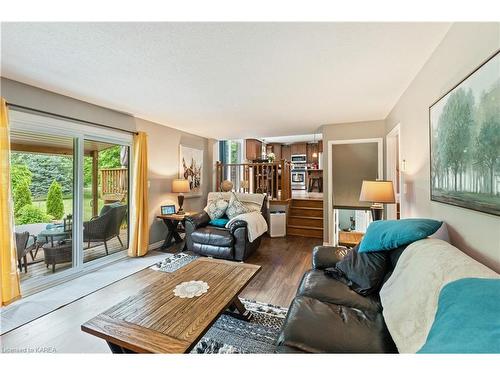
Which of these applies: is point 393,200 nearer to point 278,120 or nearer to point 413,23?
point 413,23

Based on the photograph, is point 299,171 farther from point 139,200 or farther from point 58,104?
point 58,104

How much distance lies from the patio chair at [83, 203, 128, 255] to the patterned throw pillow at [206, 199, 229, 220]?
4.76 feet

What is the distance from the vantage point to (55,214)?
9.10 feet

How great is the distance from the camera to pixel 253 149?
797 centimetres

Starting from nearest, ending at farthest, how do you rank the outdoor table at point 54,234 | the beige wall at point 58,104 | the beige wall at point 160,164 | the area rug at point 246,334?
the area rug at point 246,334 < the beige wall at point 58,104 < the outdoor table at point 54,234 < the beige wall at point 160,164

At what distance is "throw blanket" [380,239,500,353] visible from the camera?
95cm

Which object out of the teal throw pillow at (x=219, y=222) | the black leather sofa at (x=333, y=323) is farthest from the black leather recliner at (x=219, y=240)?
the black leather sofa at (x=333, y=323)

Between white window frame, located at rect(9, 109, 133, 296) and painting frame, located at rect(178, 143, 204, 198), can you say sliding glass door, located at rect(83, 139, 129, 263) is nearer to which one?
white window frame, located at rect(9, 109, 133, 296)

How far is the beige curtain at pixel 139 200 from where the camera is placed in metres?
3.60

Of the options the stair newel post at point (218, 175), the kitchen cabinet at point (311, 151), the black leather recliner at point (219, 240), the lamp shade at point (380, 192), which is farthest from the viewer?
the kitchen cabinet at point (311, 151)

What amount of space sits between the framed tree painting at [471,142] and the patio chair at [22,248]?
161 inches

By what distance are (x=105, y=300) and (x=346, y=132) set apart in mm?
4413

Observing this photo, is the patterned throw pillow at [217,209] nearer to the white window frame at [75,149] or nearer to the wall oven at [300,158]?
the white window frame at [75,149]
